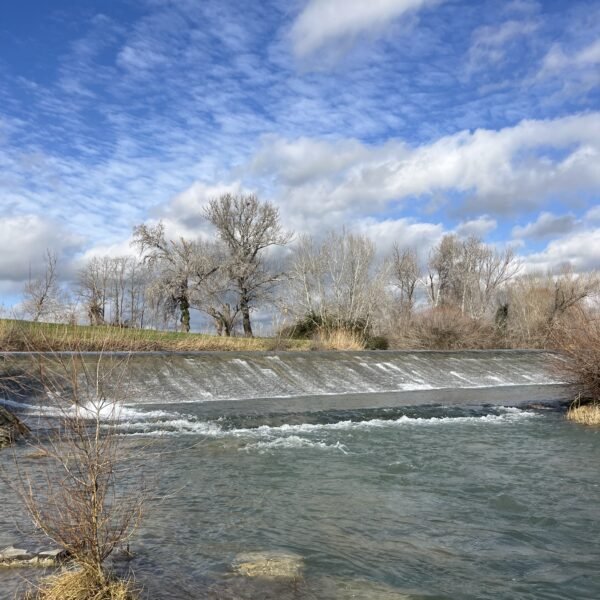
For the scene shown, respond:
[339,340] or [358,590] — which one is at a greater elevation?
[339,340]

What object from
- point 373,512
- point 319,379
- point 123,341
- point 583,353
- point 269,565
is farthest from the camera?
point 123,341

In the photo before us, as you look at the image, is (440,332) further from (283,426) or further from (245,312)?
(283,426)

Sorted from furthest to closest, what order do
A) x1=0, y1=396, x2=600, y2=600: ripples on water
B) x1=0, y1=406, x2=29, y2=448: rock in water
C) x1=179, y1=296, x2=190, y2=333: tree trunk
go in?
x1=179, y1=296, x2=190, y2=333: tree trunk < x1=0, y1=406, x2=29, y2=448: rock in water < x1=0, y1=396, x2=600, y2=600: ripples on water

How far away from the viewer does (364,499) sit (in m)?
7.13

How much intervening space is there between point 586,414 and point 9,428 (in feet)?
40.6

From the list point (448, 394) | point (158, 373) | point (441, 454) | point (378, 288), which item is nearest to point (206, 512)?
point (441, 454)

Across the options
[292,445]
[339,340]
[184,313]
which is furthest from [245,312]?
[292,445]

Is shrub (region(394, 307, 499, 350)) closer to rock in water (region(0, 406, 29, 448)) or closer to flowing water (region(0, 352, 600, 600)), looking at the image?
flowing water (region(0, 352, 600, 600))

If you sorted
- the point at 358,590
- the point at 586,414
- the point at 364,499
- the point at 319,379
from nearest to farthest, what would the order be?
the point at 358,590
the point at 364,499
the point at 586,414
the point at 319,379

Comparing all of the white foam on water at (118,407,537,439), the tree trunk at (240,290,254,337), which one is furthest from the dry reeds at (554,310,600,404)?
the tree trunk at (240,290,254,337)

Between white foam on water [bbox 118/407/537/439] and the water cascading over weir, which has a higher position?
the water cascading over weir

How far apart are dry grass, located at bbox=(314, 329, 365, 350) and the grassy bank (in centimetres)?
85

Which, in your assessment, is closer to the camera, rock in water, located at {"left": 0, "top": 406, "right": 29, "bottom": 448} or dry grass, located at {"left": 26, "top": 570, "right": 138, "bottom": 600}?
dry grass, located at {"left": 26, "top": 570, "right": 138, "bottom": 600}

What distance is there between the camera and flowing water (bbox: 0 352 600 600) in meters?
4.81
